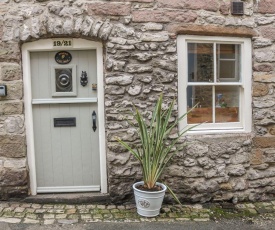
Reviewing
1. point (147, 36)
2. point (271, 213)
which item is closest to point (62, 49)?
point (147, 36)

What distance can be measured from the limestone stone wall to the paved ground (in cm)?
17

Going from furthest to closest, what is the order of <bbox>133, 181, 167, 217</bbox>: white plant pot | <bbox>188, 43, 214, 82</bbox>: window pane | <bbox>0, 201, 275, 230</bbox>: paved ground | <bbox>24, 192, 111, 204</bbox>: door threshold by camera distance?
1. <bbox>188, 43, 214, 82</bbox>: window pane
2. <bbox>24, 192, 111, 204</bbox>: door threshold
3. <bbox>133, 181, 167, 217</bbox>: white plant pot
4. <bbox>0, 201, 275, 230</bbox>: paved ground

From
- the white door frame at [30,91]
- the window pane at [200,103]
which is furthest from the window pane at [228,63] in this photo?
the white door frame at [30,91]

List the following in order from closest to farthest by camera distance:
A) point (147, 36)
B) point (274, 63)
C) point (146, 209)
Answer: point (146, 209), point (147, 36), point (274, 63)

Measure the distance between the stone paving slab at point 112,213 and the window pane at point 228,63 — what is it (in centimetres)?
170

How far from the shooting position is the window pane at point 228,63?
4164 millimetres

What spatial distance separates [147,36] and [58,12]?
3.65 ft

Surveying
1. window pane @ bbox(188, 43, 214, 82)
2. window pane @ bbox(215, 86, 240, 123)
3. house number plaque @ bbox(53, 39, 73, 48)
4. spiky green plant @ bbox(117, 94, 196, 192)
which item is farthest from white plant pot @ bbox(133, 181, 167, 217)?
house number plaque @ bbox(53, 39, 73, 48)

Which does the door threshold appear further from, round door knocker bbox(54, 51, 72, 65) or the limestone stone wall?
round door knocker bbox(54, 51, 72, 65)

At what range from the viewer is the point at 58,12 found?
12.3 feet

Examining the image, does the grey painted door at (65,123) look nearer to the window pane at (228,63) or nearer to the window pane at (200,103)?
the window pane at (200,103)

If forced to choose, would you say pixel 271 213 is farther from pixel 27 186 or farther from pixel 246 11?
pixel 27 186

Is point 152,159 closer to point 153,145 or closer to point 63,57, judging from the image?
point 153,145

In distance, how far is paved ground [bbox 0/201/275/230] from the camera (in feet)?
11.3
